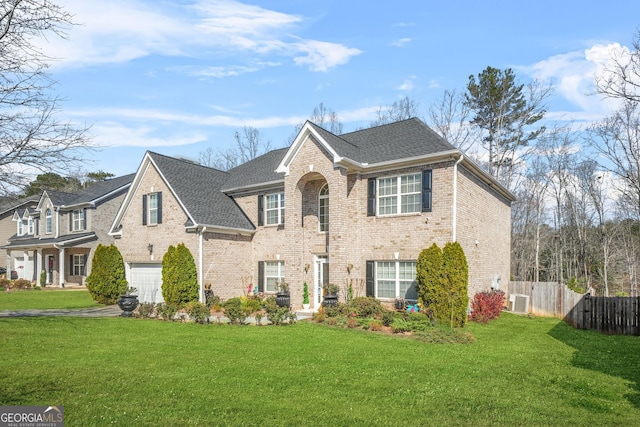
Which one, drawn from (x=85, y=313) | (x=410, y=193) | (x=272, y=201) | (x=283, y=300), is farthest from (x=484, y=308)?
(x=85, y=313)

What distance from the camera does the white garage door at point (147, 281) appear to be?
21.8 meters

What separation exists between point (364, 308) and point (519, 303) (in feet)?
30.0

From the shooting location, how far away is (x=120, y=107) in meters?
12.0

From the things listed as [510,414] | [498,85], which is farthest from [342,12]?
[498,85]

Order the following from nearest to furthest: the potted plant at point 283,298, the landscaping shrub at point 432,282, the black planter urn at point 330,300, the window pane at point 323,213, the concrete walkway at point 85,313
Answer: the landscaping shrub at point 432,282 → the concrete walkway at point 85,313 → the black planter urn at point 330,300 → the potted plant at point 283,298 → the window pane at point 323,213

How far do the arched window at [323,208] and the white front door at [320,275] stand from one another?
147cm

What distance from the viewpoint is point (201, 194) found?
21828 millimetres

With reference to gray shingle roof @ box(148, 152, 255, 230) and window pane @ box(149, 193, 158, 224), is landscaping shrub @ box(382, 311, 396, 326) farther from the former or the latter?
window pane @ box(149, 193, 158, 224)

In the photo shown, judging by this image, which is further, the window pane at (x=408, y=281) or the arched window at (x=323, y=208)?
the arched window at (x=323, y=208)

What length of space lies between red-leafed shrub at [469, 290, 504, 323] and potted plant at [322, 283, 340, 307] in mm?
5349

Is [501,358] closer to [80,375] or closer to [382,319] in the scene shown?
[382,319]

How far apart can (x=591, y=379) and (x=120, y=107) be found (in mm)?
13694

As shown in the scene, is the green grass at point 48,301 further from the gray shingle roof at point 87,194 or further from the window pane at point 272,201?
the window pane at point 272,201

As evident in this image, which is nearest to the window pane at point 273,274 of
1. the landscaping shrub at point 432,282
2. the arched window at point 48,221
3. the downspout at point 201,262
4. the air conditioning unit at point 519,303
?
the downspout at point 201,262
